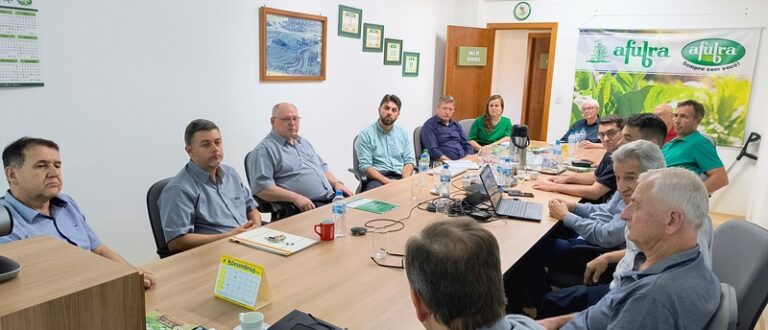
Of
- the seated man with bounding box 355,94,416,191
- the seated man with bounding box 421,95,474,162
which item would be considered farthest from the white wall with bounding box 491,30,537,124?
the seated man with bounding box 355,94,416,191

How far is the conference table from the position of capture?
1504 millimetres

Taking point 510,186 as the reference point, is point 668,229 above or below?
above

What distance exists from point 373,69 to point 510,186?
245cm

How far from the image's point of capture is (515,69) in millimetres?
8398

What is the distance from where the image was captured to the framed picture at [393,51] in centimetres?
550

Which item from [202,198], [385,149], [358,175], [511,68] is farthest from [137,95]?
[511,68]

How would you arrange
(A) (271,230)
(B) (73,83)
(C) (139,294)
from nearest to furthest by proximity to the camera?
(C) (139,294)
(A) (271,230)
(B) (73,83)

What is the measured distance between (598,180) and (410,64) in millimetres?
3334

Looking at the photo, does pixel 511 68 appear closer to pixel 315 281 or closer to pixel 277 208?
pixel 277 208

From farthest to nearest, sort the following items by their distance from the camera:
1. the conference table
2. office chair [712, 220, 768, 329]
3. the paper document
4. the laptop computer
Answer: the laptop computer, the paper document, office chair [712, 220, 768, 329], the conference table

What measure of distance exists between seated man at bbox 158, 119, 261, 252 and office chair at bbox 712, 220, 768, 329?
1904mm

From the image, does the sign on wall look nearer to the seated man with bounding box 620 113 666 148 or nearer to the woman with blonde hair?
the woman with blonde hair

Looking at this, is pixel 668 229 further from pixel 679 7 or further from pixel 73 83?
pixel 679 7

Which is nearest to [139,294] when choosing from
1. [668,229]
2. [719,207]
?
[668,229]
